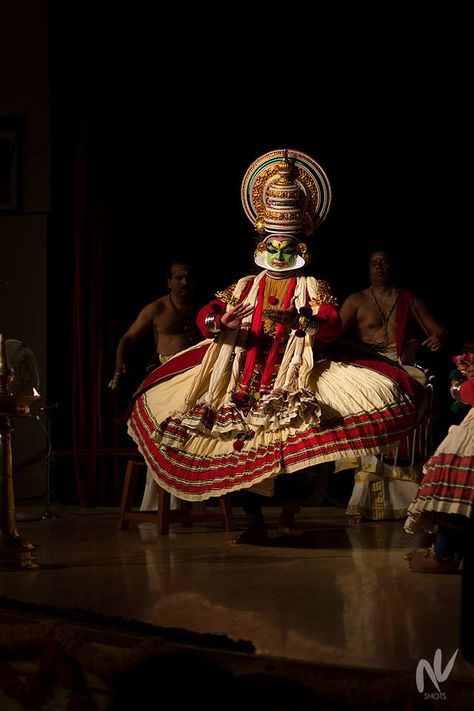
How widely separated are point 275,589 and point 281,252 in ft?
7.12

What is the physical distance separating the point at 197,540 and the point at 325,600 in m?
1.63

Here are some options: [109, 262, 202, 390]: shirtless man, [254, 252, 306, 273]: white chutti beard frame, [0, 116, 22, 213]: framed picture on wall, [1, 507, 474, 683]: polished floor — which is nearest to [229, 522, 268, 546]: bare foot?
[1, 507, 474, 683]: polished floor

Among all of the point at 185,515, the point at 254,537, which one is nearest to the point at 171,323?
the point at 185,515

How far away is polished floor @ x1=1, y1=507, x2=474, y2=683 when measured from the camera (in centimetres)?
265

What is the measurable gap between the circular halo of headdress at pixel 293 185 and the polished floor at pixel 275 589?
64.9 inches

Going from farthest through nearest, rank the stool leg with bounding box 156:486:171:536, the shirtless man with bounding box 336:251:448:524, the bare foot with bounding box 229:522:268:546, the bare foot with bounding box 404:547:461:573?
the shirtless man with bounding box 336:251:448:524
the stool leg with bounding box 156:486:171:536
the bare foot with bounding box 229:522:268:546
the bare foot with bounding box 404:547:461:573

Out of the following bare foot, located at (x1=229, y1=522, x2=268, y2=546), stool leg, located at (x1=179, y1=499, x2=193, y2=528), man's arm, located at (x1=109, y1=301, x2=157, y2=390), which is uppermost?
man's arm, located at (x1=109, y1=301, x2=157, y2=390)

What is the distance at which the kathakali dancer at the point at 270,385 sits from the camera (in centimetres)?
446

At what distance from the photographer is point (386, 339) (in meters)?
5.89

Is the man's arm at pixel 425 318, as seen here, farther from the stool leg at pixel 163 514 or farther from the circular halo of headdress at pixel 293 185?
the stool leg at pixel 163 514

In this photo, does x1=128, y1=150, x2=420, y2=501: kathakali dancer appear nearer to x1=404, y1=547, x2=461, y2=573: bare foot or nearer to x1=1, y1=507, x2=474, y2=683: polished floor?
x1=1, y1=507, x2=474, y2=683: polished floor

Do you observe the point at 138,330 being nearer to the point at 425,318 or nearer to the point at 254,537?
the point at 425,318

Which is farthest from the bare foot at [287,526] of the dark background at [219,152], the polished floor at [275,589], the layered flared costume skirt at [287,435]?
the dark background at [219,152]

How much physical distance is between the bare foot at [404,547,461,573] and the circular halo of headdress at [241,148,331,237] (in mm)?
2055
